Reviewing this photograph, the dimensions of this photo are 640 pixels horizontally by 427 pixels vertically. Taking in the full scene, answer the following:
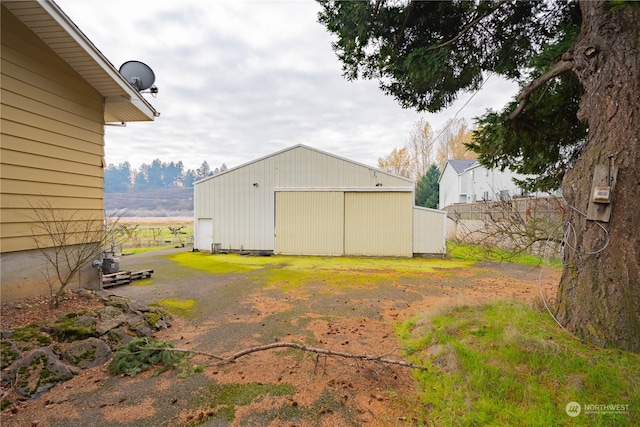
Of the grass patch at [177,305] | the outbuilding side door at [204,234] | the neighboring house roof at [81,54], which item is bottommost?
the grass patch at [177,305]

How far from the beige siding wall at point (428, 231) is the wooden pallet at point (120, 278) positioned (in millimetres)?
10337

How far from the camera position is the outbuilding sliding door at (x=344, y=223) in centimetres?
1255

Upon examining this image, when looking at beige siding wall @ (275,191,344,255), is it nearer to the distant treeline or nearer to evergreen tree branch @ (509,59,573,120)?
evergreen tree branch @ (509,59,573,120)

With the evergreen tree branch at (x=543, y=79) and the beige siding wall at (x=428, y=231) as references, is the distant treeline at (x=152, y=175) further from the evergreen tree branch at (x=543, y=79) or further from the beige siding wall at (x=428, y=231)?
the evergreen tree branch at (x=543, y=79)

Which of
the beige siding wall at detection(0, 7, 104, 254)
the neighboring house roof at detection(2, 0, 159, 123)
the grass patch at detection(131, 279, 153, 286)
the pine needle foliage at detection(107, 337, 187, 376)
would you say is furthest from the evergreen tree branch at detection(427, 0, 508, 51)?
the grass patch at detection(131, 279, 153, 286)

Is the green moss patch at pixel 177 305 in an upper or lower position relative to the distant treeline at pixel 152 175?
lower

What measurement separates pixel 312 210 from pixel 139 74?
316 inches

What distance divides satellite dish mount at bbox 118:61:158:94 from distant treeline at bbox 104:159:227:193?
8735 centimetres

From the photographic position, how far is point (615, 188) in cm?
302

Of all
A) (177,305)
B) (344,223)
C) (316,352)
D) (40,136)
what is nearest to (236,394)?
(316,352)

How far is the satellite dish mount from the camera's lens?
6.70 m

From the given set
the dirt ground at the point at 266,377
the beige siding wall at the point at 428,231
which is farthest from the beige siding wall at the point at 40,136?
the beige siding wall at the point at 428,231

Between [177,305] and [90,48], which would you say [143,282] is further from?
[90,48]

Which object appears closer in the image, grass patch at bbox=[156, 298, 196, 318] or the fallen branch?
the fallen branch
